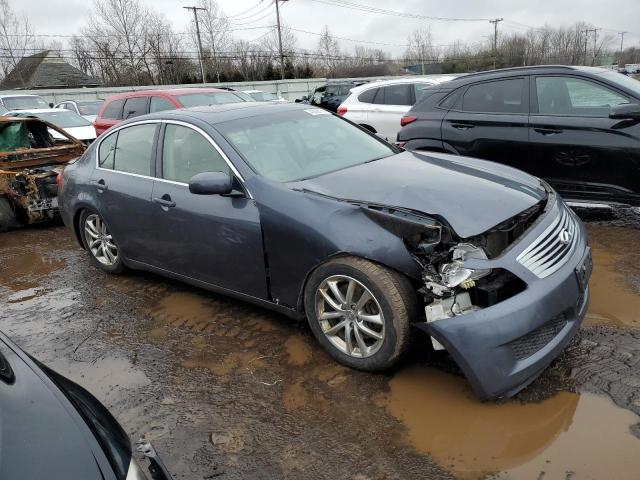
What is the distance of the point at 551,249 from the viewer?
2.95 m

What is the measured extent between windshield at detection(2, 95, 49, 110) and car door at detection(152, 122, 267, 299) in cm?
1661

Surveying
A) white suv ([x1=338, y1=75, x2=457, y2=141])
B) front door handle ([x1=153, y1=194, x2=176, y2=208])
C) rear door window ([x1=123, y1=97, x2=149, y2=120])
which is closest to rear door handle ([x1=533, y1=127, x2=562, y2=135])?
front door handle ([x1=153, y1=194, x2=176, y2=208])

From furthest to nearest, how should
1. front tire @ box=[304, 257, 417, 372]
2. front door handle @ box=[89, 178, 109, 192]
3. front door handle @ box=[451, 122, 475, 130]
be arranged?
front door handle @ box=[451, 122, 475, 130]
front door handle @ box=[89, 178, 109, 192]
front tire @ box=[304, 257, 417, 372]

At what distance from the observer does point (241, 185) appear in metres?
3.59

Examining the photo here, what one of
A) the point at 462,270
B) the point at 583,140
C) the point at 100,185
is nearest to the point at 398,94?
the point at 583,140

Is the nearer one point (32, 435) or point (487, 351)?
point (32, 435)

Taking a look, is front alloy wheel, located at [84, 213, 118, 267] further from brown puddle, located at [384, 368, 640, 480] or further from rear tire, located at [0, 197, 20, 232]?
brown puddle, located at [384, 368, 640, 480]

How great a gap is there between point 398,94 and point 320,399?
7.89 meters

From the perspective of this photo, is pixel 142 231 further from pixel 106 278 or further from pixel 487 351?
pixel 487 351

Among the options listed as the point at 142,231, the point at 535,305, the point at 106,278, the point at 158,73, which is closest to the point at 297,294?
the point at 535,305

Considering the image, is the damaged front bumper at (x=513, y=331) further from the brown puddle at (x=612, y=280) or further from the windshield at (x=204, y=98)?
the windshield at (x=204, y=98)

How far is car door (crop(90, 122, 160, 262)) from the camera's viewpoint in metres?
4.37

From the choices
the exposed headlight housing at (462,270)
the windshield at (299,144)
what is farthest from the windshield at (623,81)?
the exposed headlight housing at (462,270)

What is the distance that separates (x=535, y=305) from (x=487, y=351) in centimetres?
36
